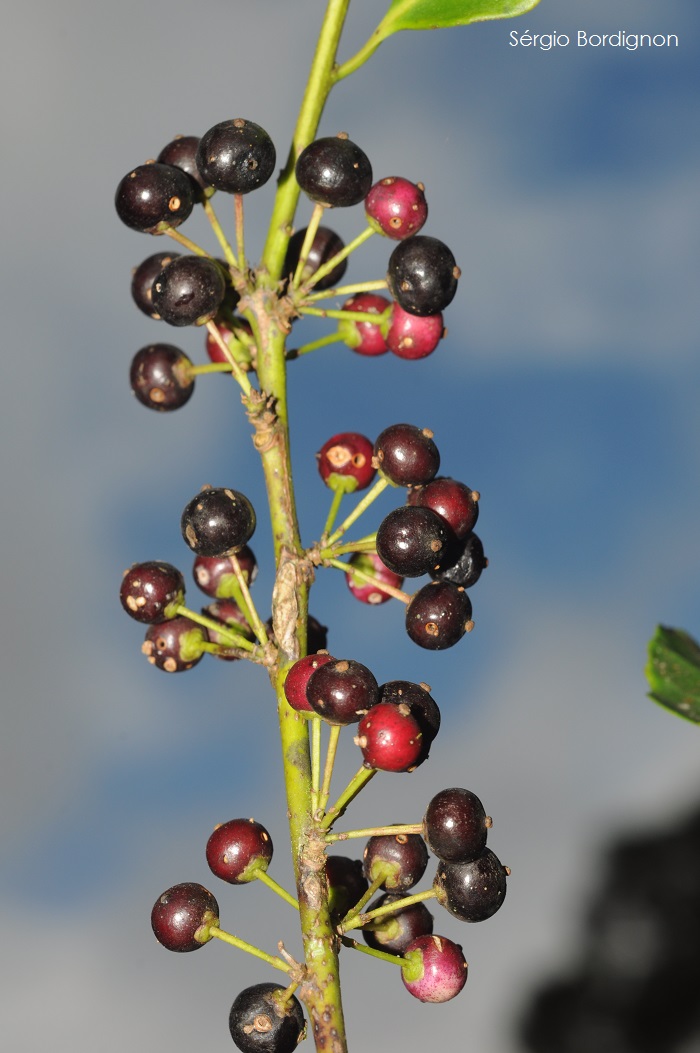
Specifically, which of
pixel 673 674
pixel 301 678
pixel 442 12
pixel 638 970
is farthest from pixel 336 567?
pixel 638 970

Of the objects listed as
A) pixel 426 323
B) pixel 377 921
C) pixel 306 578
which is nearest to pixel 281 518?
pixel 306 578

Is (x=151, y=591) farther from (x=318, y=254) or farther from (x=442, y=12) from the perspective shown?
(x=442, y=12)

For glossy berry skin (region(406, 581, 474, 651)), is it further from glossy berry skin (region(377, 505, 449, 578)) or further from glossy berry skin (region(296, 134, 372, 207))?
glossy berry skin (region(296, 134, 372, 207))

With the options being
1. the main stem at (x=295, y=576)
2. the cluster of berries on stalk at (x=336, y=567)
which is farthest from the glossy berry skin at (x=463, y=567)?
the main stem at (x=295, y=576)

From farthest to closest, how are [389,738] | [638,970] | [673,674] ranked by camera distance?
[638,970], [389,738], [673,674]

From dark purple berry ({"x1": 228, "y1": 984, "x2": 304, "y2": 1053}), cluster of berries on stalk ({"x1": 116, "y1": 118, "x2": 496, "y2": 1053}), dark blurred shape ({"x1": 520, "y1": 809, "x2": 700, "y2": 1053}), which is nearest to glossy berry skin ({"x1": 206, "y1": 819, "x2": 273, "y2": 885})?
cluster of berries on stalk ({"x1": 116, "y1": 118, "x2": 496, "y2": 1053})

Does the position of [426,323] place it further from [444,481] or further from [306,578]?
[306,578]
